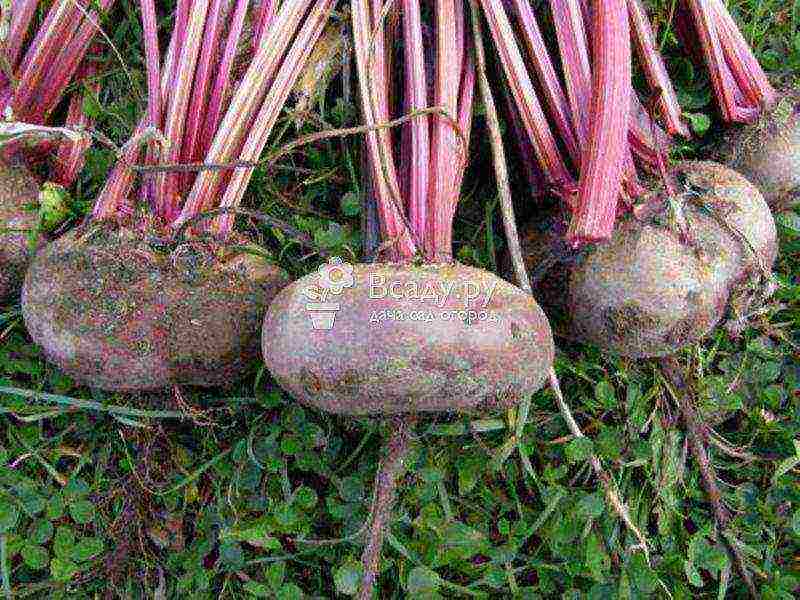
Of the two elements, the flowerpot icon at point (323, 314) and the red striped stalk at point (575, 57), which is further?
the red striped stalk at point (575, 57)

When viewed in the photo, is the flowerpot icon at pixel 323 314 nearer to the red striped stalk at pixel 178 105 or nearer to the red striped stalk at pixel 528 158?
the red striped stalk at pixel 178 105

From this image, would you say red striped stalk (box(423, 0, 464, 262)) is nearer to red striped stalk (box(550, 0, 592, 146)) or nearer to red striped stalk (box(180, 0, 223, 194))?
red striped stalk (box(550, 0, 592, 146))

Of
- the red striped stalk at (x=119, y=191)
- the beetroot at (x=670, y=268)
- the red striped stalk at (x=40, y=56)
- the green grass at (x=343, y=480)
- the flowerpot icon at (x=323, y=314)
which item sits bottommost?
the green grass at (x=343, y=480)

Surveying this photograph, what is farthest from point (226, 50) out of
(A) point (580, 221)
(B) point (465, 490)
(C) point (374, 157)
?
(B) point (465, 490)

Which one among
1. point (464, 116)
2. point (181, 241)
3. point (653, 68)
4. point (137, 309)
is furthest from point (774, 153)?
point (137, 309)

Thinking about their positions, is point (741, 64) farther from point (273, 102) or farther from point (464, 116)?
point (273, 102)

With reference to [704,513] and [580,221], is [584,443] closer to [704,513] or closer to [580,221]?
[704,513]

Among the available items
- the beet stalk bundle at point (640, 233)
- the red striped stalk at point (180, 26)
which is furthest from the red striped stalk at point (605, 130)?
the red striped stalk at point (180, 26)
